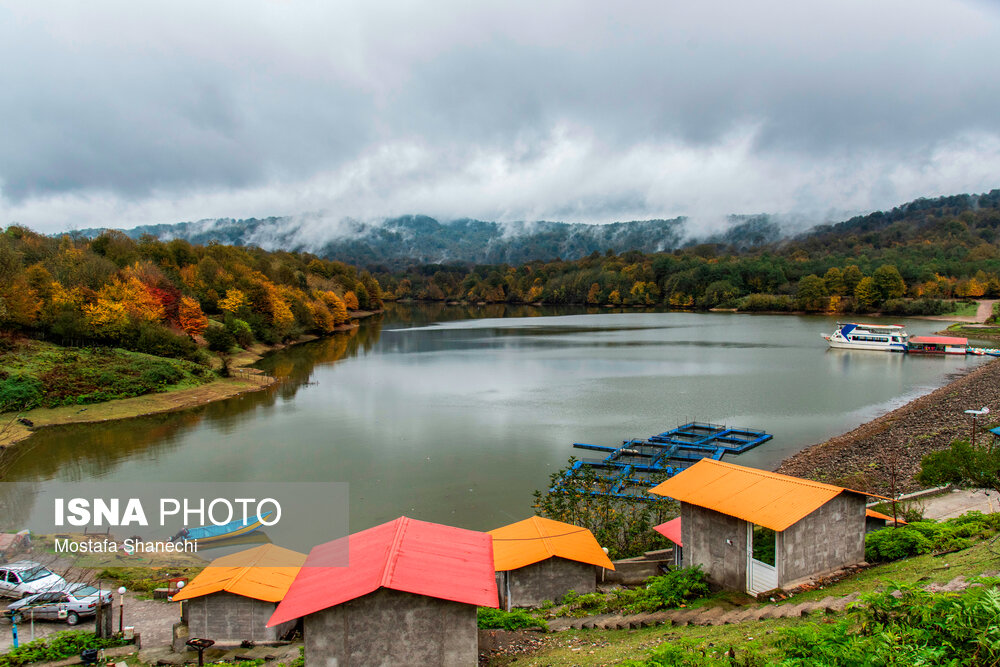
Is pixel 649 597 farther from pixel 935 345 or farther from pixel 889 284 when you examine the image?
pixel 889 284

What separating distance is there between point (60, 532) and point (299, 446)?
7.95 m

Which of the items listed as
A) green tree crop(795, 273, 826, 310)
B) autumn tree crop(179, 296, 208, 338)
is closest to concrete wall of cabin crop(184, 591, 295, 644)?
autumn tree crop(179, 296, 208, 338)

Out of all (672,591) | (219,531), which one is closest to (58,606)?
(219,531)

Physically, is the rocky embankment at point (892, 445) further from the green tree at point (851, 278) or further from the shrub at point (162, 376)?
the green tree at point (851, 278)

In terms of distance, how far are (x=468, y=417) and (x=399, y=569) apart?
754 inches

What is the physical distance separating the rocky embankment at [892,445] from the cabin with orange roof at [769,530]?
671 centimetres

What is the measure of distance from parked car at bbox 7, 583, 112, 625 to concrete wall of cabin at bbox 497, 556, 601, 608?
6532 millimetres

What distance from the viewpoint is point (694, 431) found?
2225 centimetres

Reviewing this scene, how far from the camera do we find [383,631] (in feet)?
18.8

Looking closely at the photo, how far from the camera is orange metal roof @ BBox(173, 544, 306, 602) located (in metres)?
8.10

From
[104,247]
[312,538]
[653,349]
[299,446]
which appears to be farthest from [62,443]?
[653,349]

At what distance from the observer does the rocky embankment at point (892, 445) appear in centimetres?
1527

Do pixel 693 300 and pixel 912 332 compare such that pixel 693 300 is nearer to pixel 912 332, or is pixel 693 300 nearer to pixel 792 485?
pixel 912 332

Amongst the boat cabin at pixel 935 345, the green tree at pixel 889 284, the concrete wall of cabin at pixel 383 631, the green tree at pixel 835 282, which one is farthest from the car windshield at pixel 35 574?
the green tree at pixel 835 282
